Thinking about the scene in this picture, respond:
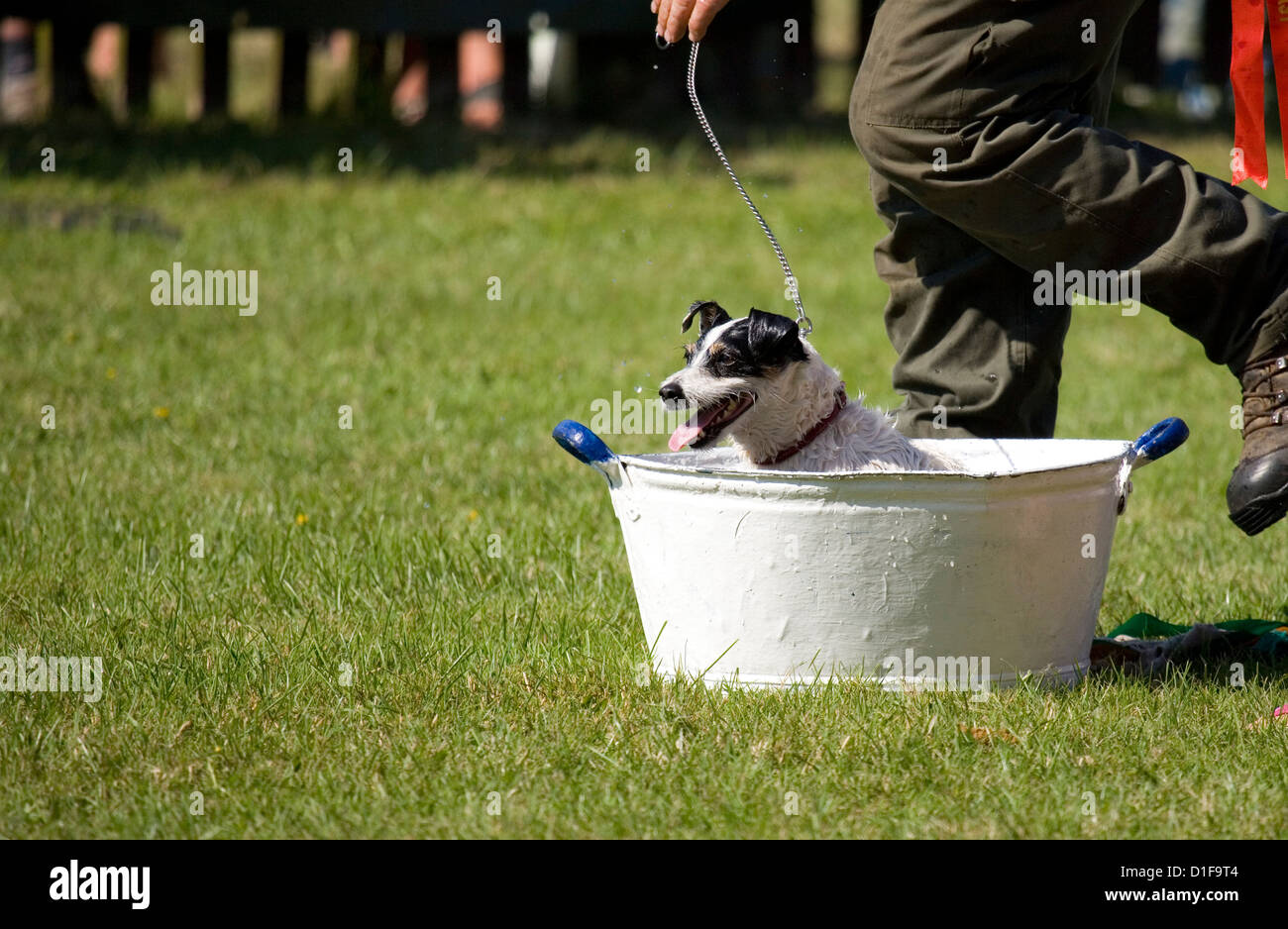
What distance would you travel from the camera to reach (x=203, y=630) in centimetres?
376

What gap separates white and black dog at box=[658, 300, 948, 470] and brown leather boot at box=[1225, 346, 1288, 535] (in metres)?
0.72

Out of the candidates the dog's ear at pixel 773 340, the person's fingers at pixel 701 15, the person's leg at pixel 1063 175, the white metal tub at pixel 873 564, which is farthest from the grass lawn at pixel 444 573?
the person's fingers at pixel 701 15

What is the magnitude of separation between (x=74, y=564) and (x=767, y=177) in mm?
8280

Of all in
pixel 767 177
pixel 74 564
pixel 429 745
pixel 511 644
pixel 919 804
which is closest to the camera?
pixel 919 804

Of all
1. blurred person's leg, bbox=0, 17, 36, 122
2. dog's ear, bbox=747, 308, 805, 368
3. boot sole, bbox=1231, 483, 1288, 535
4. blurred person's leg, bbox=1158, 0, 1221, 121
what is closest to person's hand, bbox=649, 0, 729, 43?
dog's ear, bbox=747, 308, 805, 368

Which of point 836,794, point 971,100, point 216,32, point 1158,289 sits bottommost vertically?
point 836,794

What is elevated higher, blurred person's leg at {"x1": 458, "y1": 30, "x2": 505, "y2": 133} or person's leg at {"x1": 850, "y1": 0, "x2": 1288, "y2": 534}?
blurred person's leg at {"x1": 458, "y1": 30, "x2": 505, "y2": 133}

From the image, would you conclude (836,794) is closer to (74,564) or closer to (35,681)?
(35,681)

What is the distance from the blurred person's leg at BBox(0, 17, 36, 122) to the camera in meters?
12.7

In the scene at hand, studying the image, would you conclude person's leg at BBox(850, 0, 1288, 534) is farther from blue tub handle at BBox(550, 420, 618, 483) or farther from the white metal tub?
blue tub handle at BBox(550, 420, 618, 483)

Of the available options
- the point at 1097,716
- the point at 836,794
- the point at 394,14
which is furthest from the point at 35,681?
the point at 394,14

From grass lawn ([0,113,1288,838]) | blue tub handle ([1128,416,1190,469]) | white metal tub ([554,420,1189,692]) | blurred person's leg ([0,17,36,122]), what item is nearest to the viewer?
grass lawn ([0,113,1288,838])

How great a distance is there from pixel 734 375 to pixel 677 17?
0.85 metres

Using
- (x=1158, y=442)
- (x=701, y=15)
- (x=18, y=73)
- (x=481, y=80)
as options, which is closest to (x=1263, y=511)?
(x=1158, y=442)
